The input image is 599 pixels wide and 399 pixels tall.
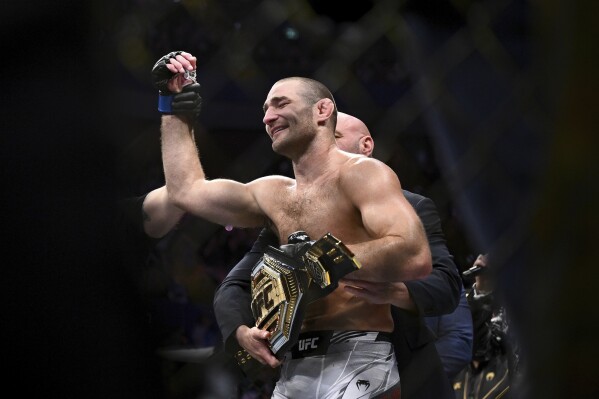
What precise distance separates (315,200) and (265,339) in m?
0.31

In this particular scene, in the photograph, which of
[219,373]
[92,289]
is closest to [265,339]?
[92,289]

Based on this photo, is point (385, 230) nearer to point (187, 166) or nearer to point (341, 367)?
point (341, 367)

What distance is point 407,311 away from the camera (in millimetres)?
1919

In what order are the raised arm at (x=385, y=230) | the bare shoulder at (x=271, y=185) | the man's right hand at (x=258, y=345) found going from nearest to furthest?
1. the raised arm at (x=385, y=230)
2. the man's right hand at (x=258, y=345)
3. the bare shoulder at (x=271, y=185)

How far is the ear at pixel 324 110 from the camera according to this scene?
77.6 inches

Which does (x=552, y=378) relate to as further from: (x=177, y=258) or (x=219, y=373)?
(x=177, y=258)

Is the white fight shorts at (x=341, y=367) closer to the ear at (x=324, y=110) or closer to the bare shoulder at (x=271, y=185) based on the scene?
the bare shoulder at (x=271, y=185)

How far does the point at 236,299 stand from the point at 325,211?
296 millimetres

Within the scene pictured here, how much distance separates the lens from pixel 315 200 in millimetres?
1927

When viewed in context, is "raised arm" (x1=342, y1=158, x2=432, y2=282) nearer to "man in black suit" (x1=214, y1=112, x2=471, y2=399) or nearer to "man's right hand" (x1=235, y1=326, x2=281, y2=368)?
"man in black suit" (x1=214, y1=112, x2=471, y2=399)

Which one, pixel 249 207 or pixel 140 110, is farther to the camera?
pixel 140 110

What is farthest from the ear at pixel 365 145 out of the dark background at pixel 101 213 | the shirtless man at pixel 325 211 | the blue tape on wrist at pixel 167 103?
the dark background at pixel 101 213

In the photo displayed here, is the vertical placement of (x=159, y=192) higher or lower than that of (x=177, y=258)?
higher

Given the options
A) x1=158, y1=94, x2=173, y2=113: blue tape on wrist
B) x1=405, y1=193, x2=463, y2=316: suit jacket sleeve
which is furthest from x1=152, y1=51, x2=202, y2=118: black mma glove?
x1=405, y1=193, x2=463, y2=316: suit jacket sleeve
